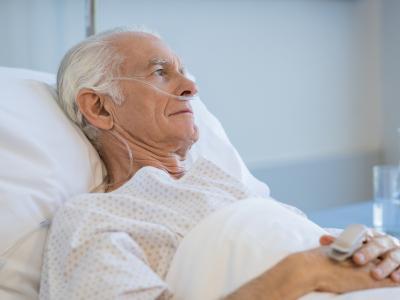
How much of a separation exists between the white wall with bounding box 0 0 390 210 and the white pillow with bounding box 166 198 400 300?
1.00 metres

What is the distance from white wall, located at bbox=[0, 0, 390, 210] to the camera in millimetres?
1983

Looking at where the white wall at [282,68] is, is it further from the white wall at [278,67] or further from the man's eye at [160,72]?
the man's eye at [160,72]

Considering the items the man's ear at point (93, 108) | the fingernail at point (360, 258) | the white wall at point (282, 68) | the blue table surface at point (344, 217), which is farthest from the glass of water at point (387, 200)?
the man's ear at point (93, 108)

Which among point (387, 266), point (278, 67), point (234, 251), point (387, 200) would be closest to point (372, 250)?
point (387, 266)

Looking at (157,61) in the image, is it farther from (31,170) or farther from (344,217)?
(344,217)

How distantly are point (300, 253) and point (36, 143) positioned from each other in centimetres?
57

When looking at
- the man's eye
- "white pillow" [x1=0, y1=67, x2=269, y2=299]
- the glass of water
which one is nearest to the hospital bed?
"white pillow" [x1=0, y1=67, x2=269, y2=299]

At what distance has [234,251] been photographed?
102 cm

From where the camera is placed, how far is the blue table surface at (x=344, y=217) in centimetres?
175

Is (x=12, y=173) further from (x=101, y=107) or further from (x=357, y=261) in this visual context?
(x=357, y=261)

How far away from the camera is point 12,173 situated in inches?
45.3

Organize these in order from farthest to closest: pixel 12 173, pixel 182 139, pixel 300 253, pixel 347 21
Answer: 1. pixel 347 21
2. pixel 182 139
3. pixel 12 173
4. pixel 300 253

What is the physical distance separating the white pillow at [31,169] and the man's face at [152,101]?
117mm

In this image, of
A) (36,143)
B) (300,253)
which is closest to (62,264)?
(36,143)
